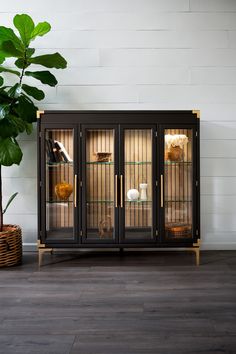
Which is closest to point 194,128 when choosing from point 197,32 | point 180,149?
point 180,149

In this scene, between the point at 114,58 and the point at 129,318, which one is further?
the point at 114,58

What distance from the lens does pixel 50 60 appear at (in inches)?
145

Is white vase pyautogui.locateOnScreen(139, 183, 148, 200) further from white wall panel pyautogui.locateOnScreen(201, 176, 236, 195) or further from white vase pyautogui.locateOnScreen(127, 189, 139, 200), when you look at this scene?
white wall panel pyautogui.locateOnScreen(201, 176, 236, 195)

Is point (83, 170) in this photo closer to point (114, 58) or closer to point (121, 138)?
point (121, 138)

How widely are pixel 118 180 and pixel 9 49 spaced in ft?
4.86

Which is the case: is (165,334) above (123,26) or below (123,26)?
below

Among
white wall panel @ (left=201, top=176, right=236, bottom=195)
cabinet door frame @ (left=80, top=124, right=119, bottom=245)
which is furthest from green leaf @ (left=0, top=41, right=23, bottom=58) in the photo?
white wall panel @ (left=201, top=176, right=236, bottom=195)

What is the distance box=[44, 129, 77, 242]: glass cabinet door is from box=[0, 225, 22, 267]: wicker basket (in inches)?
11.3

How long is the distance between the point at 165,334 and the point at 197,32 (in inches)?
126

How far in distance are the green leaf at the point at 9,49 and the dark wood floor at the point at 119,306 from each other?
189cm

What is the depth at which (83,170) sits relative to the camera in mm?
3789

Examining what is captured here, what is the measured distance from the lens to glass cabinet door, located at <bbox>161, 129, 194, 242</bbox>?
12.4 feet

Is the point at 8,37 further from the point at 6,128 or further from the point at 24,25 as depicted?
the point at 6,128

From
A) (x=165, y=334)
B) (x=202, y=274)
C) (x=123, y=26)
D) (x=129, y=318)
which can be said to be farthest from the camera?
(x=123, y=26)
